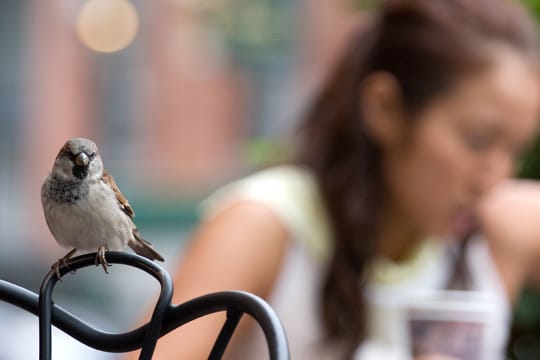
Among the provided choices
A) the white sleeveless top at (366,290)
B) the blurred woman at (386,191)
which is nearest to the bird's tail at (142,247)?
the blurred woman at (386,191)

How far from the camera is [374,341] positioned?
2061 mm

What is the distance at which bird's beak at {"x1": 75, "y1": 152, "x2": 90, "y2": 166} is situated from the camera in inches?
38.3

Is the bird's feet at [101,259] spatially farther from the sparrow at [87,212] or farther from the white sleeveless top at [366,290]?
the white sleeveless top at [366,290]

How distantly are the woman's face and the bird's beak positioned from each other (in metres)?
1.21

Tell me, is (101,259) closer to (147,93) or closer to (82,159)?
(82,159)

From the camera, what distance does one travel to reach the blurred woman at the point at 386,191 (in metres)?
2.04

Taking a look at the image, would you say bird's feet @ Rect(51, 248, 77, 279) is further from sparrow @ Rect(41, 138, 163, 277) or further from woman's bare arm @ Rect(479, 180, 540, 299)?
woman's bare arm @ Rect(479, 180, 540, 299)

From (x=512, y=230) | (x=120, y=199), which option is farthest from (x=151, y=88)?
(x=120, y=199)

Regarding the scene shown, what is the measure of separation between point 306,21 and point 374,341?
491 inches

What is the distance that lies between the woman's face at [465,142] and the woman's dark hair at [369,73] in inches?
1.5

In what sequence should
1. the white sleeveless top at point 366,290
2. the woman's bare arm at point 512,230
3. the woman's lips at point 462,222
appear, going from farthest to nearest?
the woman's bare arm at point 512,230, the woman's lips at point 462,222, the white sleeveless top at point 366,290

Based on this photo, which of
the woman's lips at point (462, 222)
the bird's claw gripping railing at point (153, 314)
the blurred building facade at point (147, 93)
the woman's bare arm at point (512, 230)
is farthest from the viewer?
the blurred building facade at point (147, 93)

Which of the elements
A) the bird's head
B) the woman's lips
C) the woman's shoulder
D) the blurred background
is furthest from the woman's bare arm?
the blurred background

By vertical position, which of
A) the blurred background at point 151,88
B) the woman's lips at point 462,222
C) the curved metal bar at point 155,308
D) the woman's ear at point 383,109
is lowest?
the blurred background at point 151,88
